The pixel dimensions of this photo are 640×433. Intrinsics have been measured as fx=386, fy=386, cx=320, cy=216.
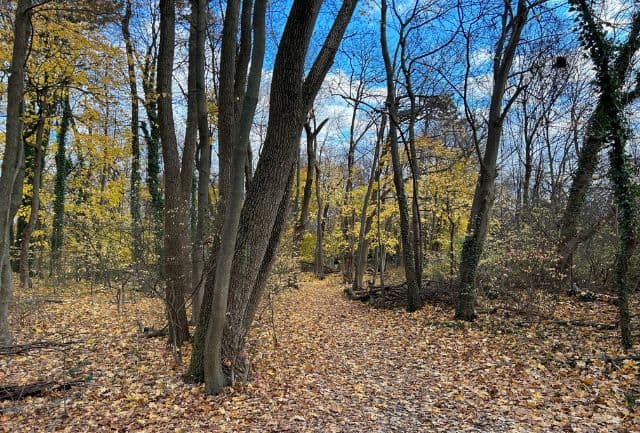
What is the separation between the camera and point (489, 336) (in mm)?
7457

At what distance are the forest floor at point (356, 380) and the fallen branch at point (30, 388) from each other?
0.09m

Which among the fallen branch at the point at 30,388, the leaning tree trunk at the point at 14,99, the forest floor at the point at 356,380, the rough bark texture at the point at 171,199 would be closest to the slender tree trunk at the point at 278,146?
the forest floor at the point at 356,380

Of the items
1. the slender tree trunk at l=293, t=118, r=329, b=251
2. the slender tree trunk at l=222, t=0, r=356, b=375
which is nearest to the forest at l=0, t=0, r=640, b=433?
the slender tree trunk at l=222, t=0, r=356, b=375

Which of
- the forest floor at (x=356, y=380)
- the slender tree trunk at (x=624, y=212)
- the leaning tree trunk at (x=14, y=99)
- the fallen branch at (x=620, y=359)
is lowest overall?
the forest floor at (x=356, y=380)

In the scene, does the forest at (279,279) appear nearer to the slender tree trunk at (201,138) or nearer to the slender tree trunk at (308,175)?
the slender tree trunk at (201,138)

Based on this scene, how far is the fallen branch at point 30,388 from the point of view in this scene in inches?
193

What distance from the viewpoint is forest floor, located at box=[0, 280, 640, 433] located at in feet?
13.8

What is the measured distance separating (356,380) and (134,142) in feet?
42.4

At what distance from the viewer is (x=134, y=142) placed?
48.3 feet

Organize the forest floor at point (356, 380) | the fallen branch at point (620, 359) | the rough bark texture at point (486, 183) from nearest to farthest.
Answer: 1. the forest floor at point (356, 380)
2. the fallen branch at point (620, 359)
3. the rough bark texture at point (486, 183)

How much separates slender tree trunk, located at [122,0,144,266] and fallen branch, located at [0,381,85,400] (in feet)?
7.99

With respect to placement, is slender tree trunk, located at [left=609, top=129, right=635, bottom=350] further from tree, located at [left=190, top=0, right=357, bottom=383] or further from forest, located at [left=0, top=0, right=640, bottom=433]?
tree, located at [left=190, top=0, right=357, bottom=383]

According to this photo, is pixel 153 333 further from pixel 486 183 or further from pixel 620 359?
pixel 620 359

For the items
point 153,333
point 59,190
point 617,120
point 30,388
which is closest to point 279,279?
point 153,333
